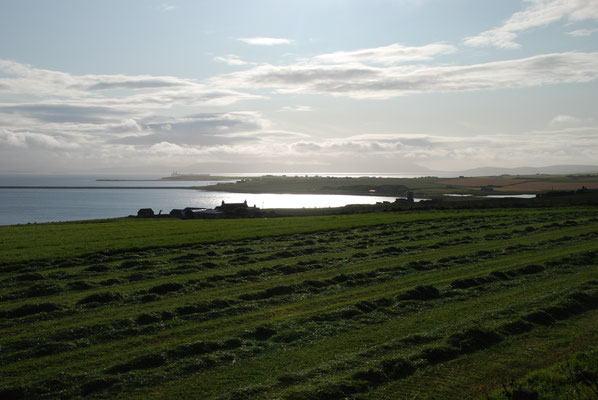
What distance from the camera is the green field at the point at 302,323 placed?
33.2 ft

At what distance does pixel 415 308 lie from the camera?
51.6 feet

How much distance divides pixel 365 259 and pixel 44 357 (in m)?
17.0

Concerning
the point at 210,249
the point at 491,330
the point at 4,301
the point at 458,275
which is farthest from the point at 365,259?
the point at 4,301

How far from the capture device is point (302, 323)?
567 inches

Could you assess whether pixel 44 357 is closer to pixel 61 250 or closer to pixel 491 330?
pixel 491 330

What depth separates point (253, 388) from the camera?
9.80m

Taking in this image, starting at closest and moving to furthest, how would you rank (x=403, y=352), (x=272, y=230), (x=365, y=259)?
1. (x=403, y=352)
2. (x=365, y=259)
3. (x=272, y=230)

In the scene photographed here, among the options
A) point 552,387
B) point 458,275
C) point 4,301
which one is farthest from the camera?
point 458,275

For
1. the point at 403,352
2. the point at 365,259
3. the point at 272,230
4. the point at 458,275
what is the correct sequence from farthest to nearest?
the point at 272,230 < the point at 365,259 < the point at 458,275 < the point at 403,352

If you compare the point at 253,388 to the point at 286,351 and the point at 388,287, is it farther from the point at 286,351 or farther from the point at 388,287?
the point at 388,287

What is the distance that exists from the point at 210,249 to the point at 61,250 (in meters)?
8.61

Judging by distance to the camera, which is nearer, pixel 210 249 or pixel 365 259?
pixel 365 259

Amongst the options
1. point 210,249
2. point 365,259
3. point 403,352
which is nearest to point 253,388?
point 403,352

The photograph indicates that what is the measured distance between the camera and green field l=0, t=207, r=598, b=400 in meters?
10.1
